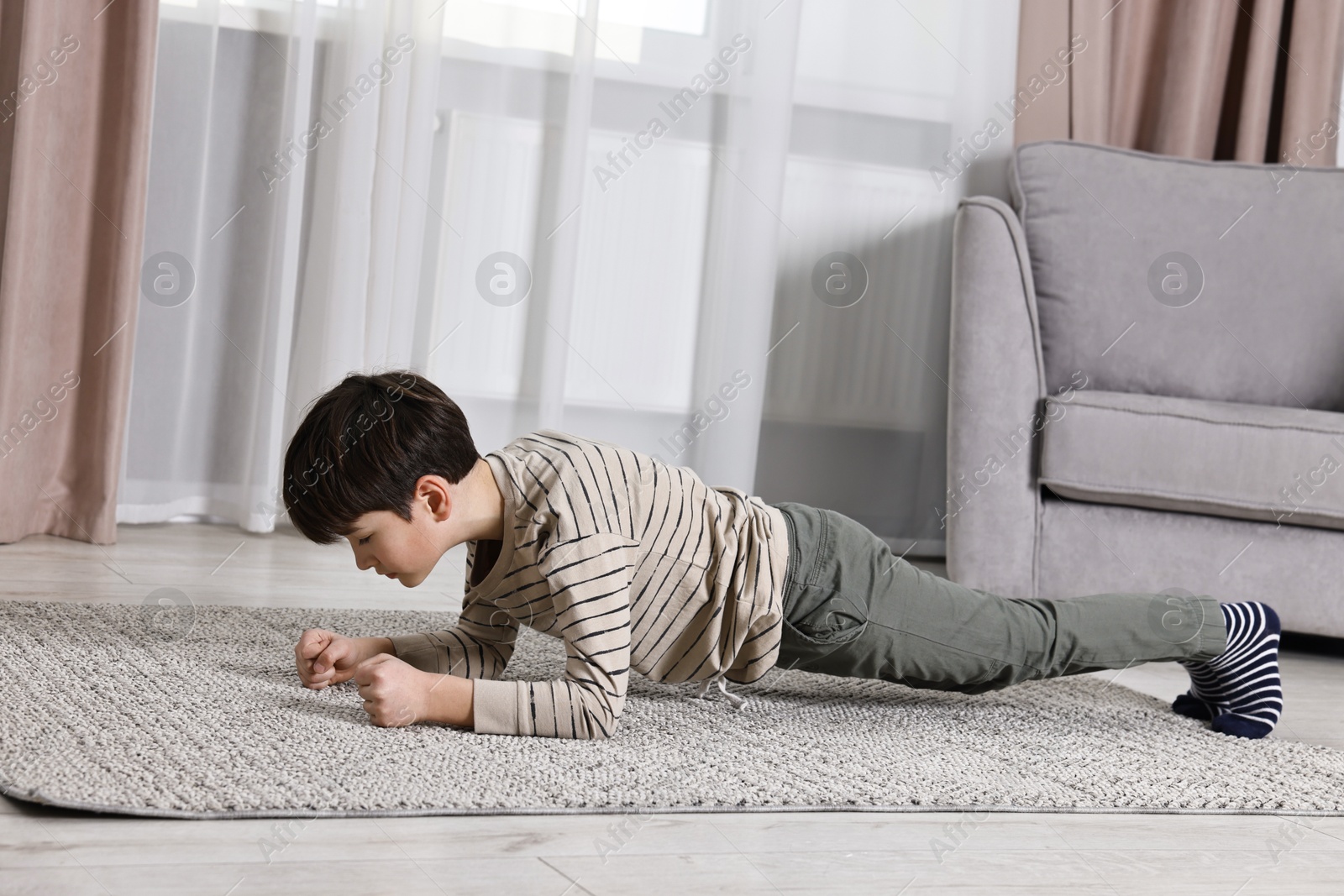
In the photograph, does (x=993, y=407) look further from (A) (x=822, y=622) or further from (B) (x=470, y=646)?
(B) (x=470, y=646)

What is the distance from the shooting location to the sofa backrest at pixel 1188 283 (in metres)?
2.14

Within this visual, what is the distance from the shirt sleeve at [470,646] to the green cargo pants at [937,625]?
272mm

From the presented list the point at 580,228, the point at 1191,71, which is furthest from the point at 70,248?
the point at 1191,71

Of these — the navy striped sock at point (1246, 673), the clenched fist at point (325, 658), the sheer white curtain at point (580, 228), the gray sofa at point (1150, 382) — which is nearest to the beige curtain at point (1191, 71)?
the sheer white curtain at point (580, 228)

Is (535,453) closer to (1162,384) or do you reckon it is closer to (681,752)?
(681,752)

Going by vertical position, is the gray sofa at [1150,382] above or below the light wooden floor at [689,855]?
above

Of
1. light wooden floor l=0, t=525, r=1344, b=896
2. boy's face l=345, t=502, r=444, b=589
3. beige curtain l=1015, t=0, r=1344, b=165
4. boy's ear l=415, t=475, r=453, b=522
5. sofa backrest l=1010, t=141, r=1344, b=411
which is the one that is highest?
beige curtain l=1015, t=0, r=1344, b=165

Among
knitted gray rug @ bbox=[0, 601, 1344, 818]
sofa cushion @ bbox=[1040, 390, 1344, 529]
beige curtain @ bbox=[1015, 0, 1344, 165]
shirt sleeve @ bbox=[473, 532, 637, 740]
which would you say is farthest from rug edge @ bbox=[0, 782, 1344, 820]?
beige curtain @ bbox=[1015, 0, 1344, 165]

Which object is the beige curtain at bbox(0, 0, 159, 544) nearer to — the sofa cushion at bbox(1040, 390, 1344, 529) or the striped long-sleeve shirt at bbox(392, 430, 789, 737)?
the striped long-sleeve shirt at bbox(392, 430, 789, 737)

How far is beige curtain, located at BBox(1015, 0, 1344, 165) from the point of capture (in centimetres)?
247

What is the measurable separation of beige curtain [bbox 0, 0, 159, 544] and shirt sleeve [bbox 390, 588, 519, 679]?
963 millimetres

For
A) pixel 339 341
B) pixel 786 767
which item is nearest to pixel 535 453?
pixel 786 767

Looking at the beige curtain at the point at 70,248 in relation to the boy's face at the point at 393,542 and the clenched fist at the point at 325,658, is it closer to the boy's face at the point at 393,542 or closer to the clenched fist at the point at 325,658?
the clenched fist at the point at 325,658

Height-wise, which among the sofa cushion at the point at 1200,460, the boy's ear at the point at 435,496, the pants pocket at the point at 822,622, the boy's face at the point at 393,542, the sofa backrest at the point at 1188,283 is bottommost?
the pants pocket at the point at 822,622
